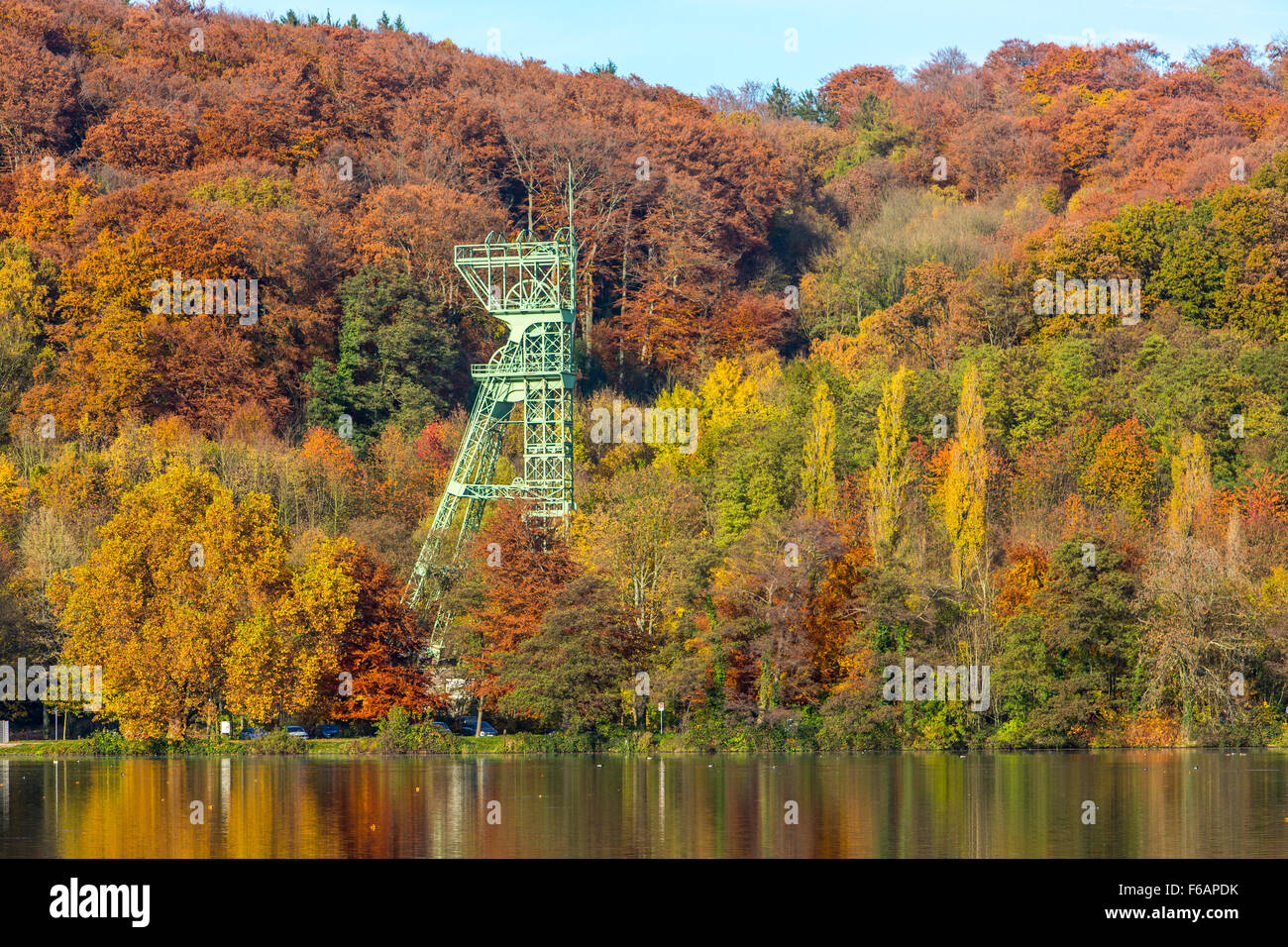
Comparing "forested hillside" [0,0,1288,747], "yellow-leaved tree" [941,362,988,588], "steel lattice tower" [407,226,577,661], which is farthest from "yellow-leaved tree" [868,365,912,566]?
"steel lattice tower" [407,226,577,661]

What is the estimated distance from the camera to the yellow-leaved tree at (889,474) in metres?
54.9

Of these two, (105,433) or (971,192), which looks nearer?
(105,433)

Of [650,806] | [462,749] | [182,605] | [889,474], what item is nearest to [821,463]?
[889,474]

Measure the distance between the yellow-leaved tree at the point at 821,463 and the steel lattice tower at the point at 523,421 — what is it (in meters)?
8.65

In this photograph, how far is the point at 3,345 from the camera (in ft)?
214

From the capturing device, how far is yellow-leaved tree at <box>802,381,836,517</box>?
58.6 metres

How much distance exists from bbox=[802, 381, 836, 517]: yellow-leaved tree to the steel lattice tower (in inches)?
341

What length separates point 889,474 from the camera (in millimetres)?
57219

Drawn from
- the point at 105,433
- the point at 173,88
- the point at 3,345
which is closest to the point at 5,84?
the point at 173,88

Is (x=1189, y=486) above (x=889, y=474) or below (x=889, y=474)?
below

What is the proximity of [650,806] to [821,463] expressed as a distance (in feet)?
87.1

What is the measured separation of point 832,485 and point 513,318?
13.4 meters

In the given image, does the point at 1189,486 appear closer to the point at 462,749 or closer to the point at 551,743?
the point at 551,743
